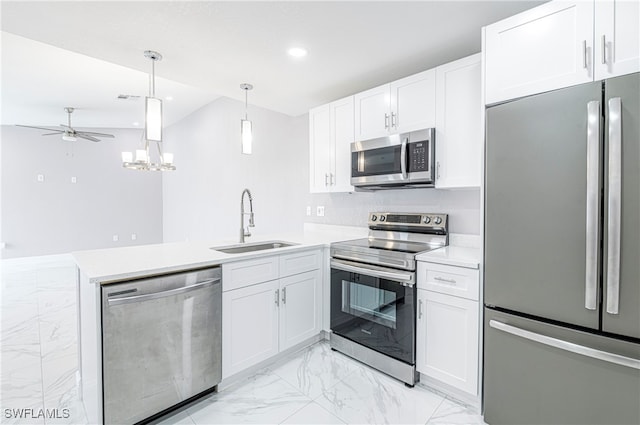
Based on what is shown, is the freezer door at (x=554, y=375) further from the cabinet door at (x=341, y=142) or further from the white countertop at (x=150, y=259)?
the cabinet door at (x=341, y=142)

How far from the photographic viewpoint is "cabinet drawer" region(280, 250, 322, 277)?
2383 millimetres

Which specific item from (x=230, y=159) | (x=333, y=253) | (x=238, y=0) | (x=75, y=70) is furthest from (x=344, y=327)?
(x=75, y=70)

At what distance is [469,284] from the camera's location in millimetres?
1827

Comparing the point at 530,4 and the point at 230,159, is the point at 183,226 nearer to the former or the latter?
the point at 230,159

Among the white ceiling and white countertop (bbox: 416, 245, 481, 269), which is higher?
the white ceiling

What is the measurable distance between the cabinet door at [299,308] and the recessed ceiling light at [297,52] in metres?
1.74

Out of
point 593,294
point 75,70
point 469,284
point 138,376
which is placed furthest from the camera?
point 75,70

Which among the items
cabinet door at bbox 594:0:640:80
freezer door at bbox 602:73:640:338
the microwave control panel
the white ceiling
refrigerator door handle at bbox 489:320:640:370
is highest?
the white ceiling

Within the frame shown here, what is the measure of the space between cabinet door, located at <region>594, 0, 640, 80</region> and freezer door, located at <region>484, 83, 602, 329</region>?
0.11 meters

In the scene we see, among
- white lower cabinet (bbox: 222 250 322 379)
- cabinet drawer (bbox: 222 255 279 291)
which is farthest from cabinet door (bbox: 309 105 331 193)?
cabinet drawer (bbox: 222 255 279 291)

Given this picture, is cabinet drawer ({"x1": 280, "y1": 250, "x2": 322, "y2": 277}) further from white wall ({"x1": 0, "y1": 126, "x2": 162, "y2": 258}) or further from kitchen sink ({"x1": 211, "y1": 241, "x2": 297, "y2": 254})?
white wall ({"x1": 0, "y1": 126, "x2": 162, "y2": 258})

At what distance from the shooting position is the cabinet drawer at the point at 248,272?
79.8 inches

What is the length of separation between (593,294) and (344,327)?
1648 mm

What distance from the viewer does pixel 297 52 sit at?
7.52ft
